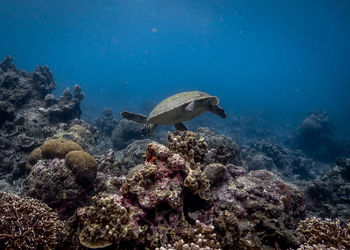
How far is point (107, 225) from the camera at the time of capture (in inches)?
102

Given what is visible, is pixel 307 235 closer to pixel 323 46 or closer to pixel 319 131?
pixel 319 131

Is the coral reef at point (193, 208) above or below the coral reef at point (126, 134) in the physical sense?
below

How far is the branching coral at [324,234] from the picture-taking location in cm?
364

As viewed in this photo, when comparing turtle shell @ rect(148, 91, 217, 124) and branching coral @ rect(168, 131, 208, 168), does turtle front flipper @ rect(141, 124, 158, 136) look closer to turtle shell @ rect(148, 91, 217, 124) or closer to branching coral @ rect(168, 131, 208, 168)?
turtle shell @ rect(148, 91, 217, 124)

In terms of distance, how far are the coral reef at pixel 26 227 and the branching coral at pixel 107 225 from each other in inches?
35.2

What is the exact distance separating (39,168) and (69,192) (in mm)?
1091

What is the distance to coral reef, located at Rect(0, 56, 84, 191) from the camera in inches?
332

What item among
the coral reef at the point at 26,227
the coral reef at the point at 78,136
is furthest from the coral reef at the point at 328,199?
the coral reef at the point at 78,136

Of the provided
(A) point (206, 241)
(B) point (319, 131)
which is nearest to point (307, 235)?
(A) point (206, 241)

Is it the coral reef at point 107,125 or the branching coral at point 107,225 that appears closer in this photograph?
the branching coral at point 107,225

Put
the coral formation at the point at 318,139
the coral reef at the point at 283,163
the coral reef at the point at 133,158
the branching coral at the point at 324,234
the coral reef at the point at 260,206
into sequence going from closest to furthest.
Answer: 1. the coral reef at the point at 260,206
2. the branching coral at the point at 324,234
3. the coral reef at the point at 133,158
4. the coral reef at the point at 283,163
5. the coral formation at the point at 318,139

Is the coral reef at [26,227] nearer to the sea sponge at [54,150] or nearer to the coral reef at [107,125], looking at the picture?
the sea sponge at [54,150]

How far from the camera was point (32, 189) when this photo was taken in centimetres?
492

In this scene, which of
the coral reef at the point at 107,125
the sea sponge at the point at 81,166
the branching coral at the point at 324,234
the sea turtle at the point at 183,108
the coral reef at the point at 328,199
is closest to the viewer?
the branching coral at the point at 324,234
